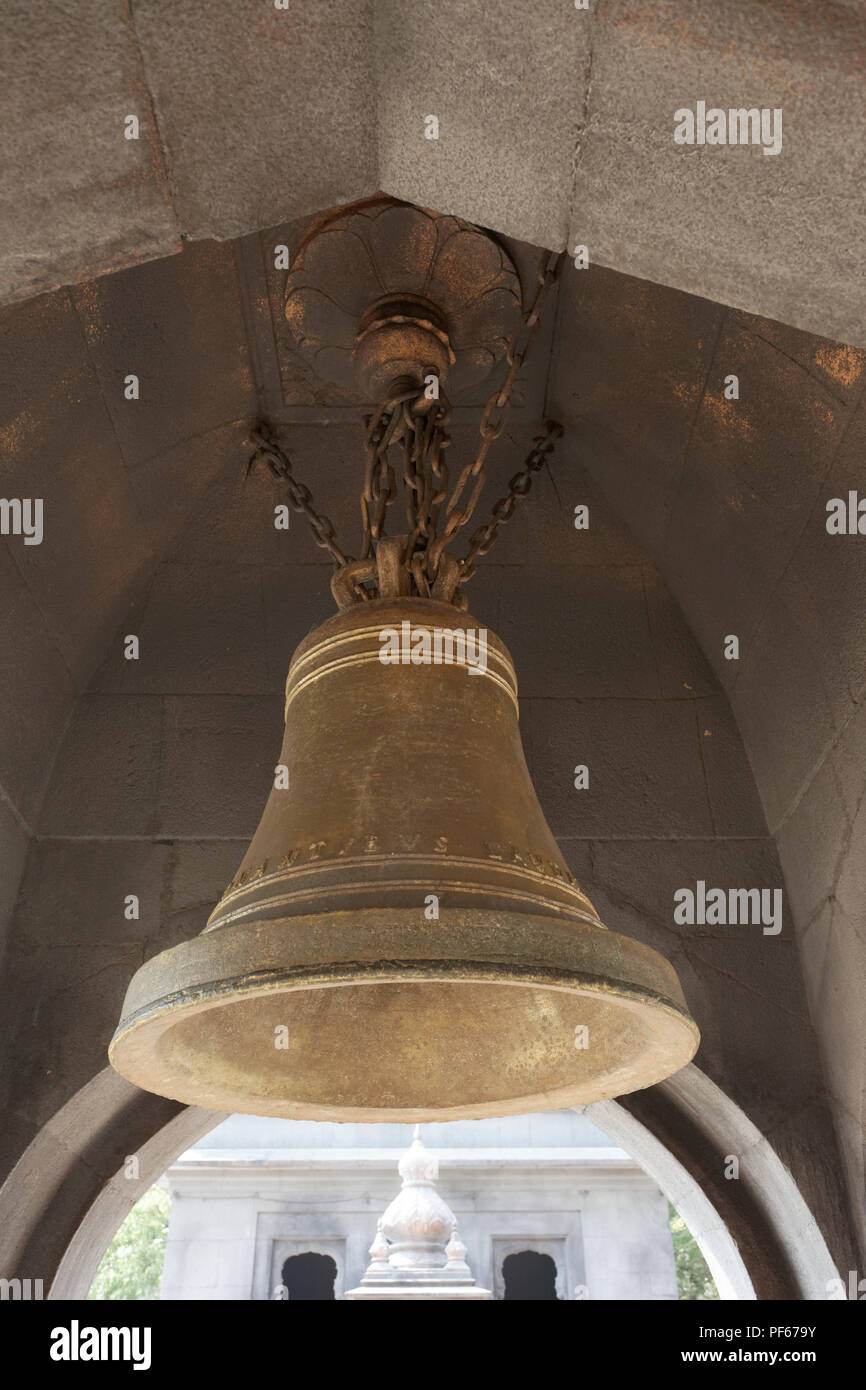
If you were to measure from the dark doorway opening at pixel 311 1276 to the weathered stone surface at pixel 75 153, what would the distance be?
36.5 ft

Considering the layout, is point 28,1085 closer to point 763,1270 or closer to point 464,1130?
point 763,1270

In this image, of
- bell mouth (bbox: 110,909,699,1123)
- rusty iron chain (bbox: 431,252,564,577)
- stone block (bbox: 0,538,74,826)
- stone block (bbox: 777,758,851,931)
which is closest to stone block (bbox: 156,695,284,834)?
stone block (bbox: 0,538,74,826)

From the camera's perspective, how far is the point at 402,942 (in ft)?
4.96

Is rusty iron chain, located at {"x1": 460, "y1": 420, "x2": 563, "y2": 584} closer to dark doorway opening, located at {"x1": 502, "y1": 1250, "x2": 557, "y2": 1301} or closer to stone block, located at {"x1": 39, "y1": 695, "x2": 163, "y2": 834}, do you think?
stone block, located at {"x1": 39, "y1": 695, "x2": 163, "y2": 834}

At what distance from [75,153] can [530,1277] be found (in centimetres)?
1212

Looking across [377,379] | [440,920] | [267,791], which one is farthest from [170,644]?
[440,920]

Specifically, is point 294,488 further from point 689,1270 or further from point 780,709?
point 689,1270

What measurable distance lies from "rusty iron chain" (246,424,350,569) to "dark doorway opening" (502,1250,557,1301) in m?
9.98

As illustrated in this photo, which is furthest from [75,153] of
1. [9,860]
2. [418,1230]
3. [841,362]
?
[418,1230]

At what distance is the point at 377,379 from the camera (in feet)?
9.93

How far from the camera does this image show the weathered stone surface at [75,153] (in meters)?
1.49

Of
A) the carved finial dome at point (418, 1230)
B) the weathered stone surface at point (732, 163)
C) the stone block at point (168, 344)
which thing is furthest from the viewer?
the carved finial dome at point (418, 1230)

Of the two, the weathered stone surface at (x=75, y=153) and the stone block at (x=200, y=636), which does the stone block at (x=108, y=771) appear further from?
the weathered stone surface at (x=75, y=153)

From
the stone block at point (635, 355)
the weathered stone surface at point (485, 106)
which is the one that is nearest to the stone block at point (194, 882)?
the stone block at point (635, 355)
